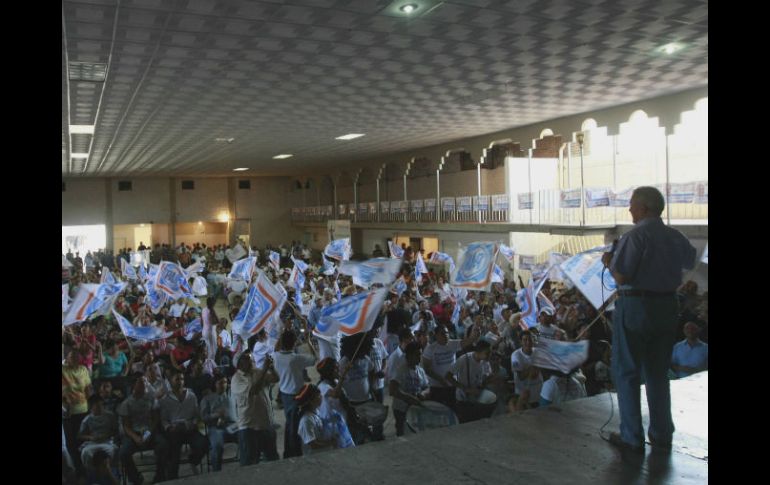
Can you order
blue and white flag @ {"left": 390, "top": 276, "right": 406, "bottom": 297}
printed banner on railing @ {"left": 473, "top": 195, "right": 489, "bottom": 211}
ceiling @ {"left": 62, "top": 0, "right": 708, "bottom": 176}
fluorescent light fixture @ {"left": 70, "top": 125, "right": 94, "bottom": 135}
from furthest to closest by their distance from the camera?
1. printed banner on railing @ {"left": 473, "top": 195, "right": 489, "bottom": 211}
2. fluorescent light fixture @ {"left": 70, "top": 125, "right": 94, "bottom": 135}
3. blue and white flag @ {"left": 390, "top": 276, "right": 406, "bottom": 297}
4. ceiling @ {"left": 62, "top": 0, "right": 708, "bottom": 176}

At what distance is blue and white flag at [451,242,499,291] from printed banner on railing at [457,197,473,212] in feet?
38.1

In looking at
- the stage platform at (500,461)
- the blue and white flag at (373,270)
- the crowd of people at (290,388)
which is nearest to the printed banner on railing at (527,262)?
the crowd of people at (290,388)

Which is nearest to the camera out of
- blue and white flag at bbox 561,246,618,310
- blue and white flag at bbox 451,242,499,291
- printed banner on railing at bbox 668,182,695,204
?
blue and white flag at bbox 561,246,618,310

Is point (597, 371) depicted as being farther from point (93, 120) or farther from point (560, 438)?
point (93, 120)

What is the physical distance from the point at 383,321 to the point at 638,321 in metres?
5.69

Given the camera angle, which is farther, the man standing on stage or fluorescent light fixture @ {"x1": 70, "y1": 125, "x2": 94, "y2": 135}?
fluorescent light fixture @ {"x1": 70, "y1": 125, "x2": 94, "y2": 135}

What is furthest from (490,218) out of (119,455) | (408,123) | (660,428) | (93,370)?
(660,428)

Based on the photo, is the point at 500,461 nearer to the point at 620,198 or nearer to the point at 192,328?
the point at 192,328

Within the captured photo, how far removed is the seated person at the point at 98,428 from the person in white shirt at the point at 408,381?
9.50 ft

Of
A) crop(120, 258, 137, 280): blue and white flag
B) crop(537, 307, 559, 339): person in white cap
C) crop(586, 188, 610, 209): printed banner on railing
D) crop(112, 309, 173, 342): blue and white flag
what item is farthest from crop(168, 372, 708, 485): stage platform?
crop(120, 258, 137, 280): blue and white flag

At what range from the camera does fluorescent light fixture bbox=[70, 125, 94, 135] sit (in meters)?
15.7

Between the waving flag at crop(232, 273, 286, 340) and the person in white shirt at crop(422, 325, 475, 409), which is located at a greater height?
the waving flag at crop(232, 273, 286, 340)

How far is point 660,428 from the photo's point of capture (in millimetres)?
3592

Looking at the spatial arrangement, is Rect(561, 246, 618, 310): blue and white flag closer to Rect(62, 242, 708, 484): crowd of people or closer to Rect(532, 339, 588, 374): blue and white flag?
Rect(62, 242, 708, 484): crowd of people
